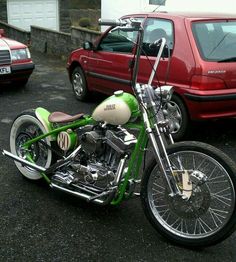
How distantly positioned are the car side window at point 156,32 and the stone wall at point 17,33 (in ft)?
28.6

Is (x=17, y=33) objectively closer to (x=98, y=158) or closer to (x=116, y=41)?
(x=116, y=41)

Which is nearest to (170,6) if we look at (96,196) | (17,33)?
(17,33)

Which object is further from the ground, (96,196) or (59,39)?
(96,196)

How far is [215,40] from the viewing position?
17.9ft

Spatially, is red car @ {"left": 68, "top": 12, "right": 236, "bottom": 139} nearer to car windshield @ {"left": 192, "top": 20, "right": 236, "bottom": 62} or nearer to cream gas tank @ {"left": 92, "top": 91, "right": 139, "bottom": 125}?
car windshield @ {"left": 192, "top": 20, "right": 236, "bottom": 62}

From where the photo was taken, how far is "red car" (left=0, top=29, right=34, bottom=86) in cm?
816

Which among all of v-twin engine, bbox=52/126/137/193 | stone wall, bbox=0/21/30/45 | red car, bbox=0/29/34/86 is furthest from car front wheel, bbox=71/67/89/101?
stone wall, bbox=0/21/30/45

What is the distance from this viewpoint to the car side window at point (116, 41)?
6.47 m

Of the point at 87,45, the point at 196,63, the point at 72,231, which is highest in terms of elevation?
the point at 196,63

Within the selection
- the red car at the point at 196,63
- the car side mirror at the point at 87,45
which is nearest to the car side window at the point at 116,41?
the car side mirror at the point at 87,45

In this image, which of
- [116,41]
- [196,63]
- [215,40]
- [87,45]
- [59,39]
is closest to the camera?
[196,63]

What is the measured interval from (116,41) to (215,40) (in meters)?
1.80

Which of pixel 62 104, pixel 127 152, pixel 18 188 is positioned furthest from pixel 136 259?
pixel 62 104

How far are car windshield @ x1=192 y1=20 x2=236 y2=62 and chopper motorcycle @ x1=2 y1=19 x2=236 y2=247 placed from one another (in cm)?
196
